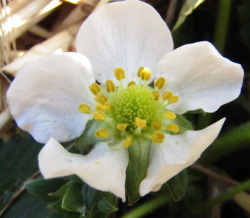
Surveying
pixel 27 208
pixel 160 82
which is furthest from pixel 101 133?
pixel 27 208

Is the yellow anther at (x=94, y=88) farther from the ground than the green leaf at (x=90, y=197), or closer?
farther from the ground

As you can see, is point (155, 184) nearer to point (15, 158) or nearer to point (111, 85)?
point (111, 85)

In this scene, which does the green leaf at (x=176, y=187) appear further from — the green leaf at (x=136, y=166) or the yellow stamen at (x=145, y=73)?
the yellow stamen at (x=145, y=73)

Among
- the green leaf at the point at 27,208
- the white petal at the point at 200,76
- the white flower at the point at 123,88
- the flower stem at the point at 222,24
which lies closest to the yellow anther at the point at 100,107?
the white flower at the point at 123,88

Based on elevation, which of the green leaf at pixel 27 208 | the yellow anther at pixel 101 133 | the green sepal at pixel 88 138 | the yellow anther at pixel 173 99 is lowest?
the green leaf at pixel 27 208

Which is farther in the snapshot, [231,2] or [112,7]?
[231,2]

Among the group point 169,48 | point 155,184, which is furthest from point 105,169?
point 169,48
